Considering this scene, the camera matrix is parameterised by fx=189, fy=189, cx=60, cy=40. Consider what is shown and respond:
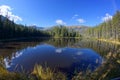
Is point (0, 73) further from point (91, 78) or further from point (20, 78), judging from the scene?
point (91, 78)

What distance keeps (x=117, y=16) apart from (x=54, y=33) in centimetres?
10938

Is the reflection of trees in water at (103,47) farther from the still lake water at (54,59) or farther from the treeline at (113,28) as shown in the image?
the treeline at (113,28)

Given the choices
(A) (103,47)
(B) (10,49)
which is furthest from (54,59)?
(A) (103,47)

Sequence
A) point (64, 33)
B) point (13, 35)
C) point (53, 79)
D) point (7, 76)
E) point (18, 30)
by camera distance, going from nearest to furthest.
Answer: point (7, 76)
point (53, 79)
point (13, 35)
point (18, 30)
point (64, 33)

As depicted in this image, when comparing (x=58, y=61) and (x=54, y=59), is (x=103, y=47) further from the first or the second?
(x=58, y=61)

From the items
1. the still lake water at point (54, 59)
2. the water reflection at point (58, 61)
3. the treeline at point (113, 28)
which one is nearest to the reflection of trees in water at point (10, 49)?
the still lake water at point (54, 59)

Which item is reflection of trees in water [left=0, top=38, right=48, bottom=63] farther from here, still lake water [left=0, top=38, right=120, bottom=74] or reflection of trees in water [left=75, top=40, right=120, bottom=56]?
reflection of trees in water [left=75, top=40, right=120, bottom=56]

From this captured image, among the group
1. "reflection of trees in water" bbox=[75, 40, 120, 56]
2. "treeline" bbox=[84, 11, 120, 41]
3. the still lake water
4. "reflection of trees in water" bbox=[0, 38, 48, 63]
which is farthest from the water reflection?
"treeline" bbox=[84, 11, 120, 41]

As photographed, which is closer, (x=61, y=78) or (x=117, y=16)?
(x=61, y=78)

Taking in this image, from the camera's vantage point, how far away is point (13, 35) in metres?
103

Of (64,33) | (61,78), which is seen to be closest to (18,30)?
(64,33)

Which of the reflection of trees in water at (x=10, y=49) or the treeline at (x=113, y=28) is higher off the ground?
the treeline at (x=113, y=28)

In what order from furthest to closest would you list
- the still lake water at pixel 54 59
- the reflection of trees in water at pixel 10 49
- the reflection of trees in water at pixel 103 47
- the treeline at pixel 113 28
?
the treeline at pixel 113 28
the reflection of trees in water at pixel 103 47
the reflection of trees in water at pixel 10 49
the still lake water at pixel 54 59

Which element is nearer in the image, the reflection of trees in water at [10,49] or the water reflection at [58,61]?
the water reflection at [58,61]
